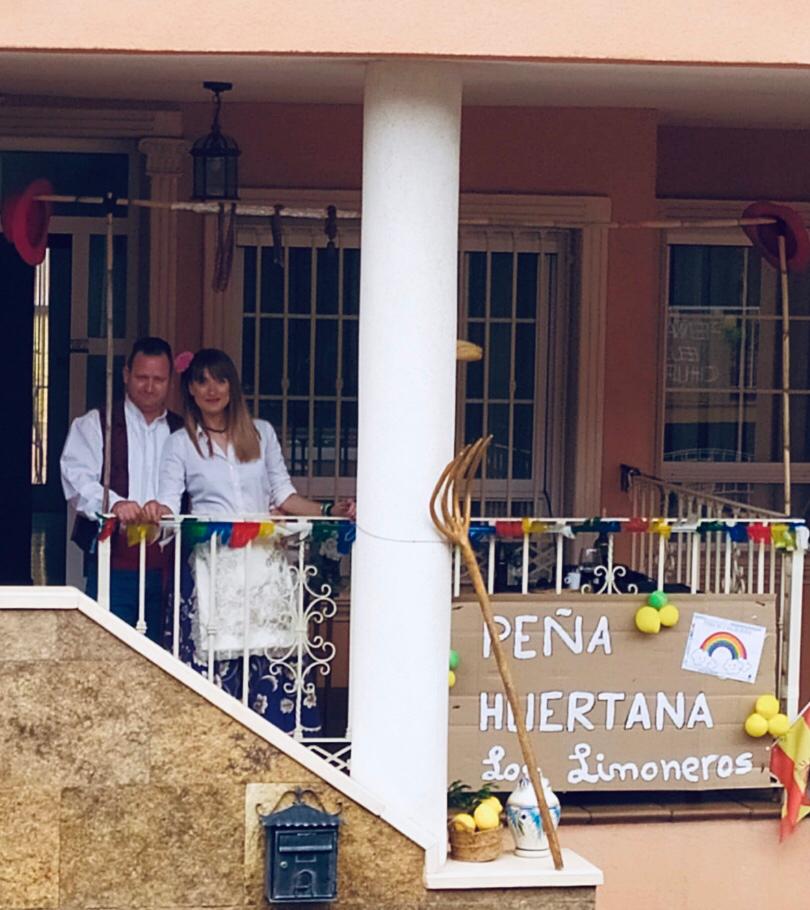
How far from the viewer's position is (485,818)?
650 centimetres

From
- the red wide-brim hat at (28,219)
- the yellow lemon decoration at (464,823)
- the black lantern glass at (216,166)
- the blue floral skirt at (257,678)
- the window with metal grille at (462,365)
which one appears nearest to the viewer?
the yellow lemon decoration at (464,823)

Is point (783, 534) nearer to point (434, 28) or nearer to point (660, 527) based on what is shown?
point (660, 527)

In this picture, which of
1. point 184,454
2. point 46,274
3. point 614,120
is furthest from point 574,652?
point 46,274

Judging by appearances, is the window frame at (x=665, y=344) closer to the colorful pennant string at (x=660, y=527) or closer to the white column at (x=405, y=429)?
the colorful pennant string at (x=660, y=527)

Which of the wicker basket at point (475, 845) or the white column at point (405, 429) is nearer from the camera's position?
the white column at point (405, 429)

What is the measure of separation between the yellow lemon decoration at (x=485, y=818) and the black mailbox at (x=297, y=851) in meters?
0.54

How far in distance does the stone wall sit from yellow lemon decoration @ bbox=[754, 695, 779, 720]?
5.36ft

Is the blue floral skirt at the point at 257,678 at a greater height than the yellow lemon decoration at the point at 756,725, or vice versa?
the blue floral skirt at the point at 257,678

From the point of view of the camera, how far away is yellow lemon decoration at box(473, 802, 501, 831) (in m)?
6.50

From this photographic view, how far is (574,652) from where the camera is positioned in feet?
22.9

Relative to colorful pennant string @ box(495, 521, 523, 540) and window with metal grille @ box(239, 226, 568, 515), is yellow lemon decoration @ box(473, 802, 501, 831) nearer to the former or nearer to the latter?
colorful pennant string @ box(495, 521, 523, 540)

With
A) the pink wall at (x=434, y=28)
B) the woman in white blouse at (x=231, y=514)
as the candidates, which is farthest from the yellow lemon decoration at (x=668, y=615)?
the pink wall at (x=434, y=28)

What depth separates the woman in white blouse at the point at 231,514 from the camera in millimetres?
6691

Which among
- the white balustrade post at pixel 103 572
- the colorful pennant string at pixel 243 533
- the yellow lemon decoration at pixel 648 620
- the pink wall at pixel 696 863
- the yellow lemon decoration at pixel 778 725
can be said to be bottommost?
the pink wall at pixel 696 863
